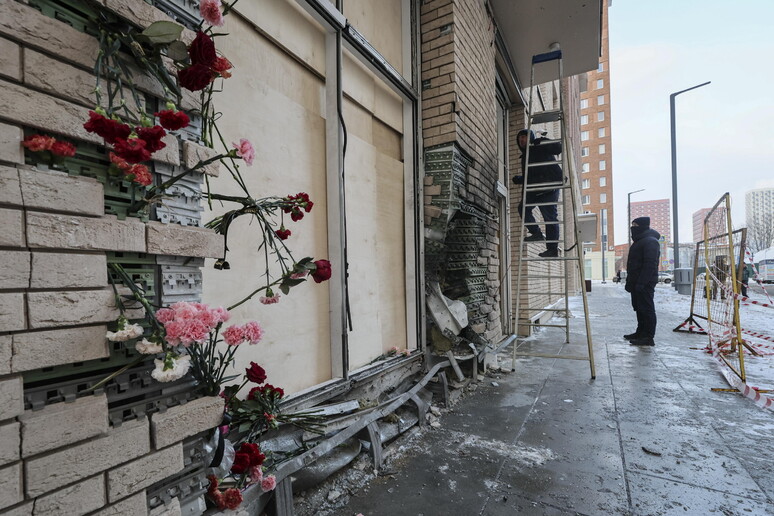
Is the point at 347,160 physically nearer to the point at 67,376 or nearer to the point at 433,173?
the point at 433,173

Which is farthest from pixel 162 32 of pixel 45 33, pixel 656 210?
pixel 656 210

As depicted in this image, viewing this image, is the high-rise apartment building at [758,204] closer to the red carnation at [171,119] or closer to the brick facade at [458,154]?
the brick facade at [458,154]

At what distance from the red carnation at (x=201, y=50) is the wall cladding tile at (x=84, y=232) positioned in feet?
1.79

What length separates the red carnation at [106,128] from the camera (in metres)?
0.97

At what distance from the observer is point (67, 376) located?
104 centimetres

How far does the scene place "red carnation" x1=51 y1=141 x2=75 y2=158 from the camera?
0.97m

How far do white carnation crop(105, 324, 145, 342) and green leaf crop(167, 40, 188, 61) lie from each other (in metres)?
0.86

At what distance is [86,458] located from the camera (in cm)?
102

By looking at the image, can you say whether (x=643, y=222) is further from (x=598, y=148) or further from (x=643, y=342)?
(x=598, y=148)

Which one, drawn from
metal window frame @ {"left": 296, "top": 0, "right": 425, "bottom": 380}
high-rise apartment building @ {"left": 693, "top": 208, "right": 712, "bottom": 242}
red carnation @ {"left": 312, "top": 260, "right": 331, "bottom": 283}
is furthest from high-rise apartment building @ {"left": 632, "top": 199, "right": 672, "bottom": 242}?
red carnation @ {"left": 312, "top": 260, "right": 331, "bottom": 283}

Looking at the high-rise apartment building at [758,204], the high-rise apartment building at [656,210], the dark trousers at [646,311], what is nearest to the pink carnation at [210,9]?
the dark trousers at [646,311]

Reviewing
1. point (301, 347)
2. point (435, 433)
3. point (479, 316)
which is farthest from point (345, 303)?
point (479, 316)

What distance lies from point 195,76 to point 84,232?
58 centimetres

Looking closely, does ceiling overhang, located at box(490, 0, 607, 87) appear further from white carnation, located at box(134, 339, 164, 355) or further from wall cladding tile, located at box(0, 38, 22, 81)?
white carnation, located at box(134, 339, 164, 355)
